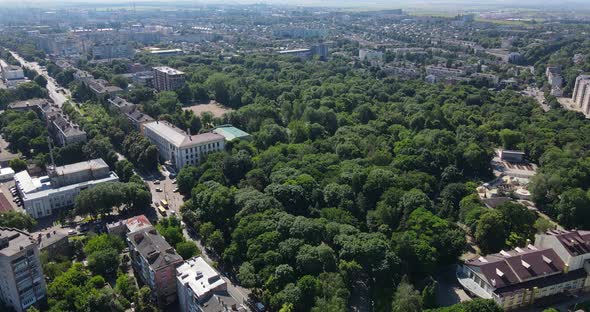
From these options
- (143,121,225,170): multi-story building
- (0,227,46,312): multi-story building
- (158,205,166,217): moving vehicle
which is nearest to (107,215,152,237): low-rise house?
(158,205,166,217): moving vehicle

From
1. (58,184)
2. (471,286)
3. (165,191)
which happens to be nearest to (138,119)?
(165,191)

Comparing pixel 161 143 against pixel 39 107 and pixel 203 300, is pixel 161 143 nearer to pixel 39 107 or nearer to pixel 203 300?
pixel 39 107

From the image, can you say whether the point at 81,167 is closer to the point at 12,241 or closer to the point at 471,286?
the point at 12,241

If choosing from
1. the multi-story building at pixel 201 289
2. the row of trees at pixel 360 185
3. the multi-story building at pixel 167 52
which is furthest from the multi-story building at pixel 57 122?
the multi-story building at pixel 167 52

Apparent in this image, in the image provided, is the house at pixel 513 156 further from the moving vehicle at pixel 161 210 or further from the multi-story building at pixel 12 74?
the multi-story building at pixel 12 74

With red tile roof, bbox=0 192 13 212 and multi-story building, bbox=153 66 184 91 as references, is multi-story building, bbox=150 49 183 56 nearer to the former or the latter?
multi-story building, bbox=153 66 184 91
